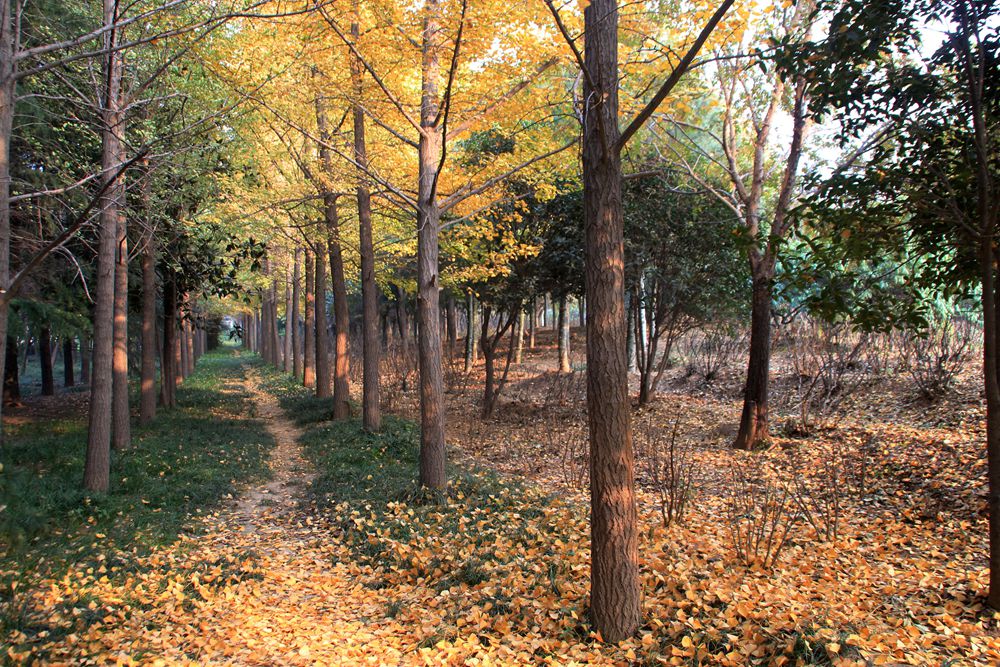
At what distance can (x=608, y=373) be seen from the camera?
3.83 meters

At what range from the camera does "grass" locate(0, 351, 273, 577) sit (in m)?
5.38

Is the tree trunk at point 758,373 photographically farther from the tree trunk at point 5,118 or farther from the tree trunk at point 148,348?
the tree trunk at point 148,348

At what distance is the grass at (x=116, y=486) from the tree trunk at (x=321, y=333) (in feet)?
10.1

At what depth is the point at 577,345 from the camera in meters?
27.8

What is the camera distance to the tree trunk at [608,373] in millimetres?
3820

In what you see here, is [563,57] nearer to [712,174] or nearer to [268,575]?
[268,575]

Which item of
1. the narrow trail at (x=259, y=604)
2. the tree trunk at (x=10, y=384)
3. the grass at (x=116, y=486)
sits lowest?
Result: the narrow trail at (x=259, y=604)

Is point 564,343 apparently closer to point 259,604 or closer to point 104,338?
point 104,338

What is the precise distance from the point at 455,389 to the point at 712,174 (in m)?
9.21

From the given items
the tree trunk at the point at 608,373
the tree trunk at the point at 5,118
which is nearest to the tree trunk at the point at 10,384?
the tree trunk at the point at 5,118

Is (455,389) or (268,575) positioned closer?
(268,575)

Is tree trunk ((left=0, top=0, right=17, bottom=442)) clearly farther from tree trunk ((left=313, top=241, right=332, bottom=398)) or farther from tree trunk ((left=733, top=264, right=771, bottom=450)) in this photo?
tree trunk ((left=313, top=241, right=332, bottom=398))

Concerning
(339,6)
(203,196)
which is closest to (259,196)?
(203,196)

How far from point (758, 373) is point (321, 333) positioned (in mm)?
9909
